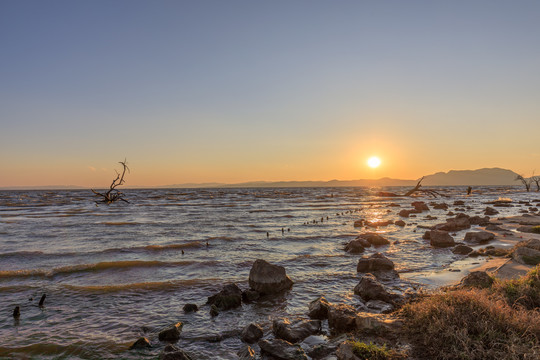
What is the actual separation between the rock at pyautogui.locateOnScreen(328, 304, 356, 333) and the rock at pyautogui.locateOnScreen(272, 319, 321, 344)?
1.41 feet

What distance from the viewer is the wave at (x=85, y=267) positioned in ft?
53.4

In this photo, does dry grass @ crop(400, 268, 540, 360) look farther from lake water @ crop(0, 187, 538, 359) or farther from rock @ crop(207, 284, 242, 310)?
rock @ crop(207, 284, 242, 310)

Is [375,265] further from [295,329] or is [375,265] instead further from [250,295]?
[295,329]

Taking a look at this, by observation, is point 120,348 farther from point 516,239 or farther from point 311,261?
point 516,239

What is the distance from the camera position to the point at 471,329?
259 inches

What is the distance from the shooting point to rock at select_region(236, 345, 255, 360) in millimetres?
7504

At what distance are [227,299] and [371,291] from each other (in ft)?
18.2

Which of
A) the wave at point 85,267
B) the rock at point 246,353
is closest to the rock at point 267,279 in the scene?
the rock at point 246,353

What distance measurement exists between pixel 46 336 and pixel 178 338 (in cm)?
428

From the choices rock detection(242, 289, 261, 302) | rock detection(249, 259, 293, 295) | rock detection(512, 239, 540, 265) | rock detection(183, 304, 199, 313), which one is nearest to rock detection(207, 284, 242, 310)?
rock detection(242, 289, 261, 302)

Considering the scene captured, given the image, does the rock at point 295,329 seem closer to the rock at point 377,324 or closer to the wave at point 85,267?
the rock at point 377,324

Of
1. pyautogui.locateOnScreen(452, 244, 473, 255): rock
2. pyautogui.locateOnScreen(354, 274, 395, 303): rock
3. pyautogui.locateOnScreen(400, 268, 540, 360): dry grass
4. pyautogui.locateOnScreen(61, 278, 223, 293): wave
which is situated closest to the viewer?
pyautogui.locateOnScreen(400, 268, 540, 360): dry grass

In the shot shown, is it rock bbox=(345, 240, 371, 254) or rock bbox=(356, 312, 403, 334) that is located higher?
rock bbox=(356, 312, 403, 334)

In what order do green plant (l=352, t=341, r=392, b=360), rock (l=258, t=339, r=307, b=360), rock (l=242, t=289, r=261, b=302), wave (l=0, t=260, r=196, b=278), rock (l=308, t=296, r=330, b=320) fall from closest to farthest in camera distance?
1. green plant (l=352, t=341, r=392, b=360)
2. rock (l=258, t=339, r=307, b=360)
3. rock (l=308, t=296, r=330, b=320)
4. rock (l=242, t=289, r=261, b=302)
5. wave (l=0, t=260, r=196, b=278)
